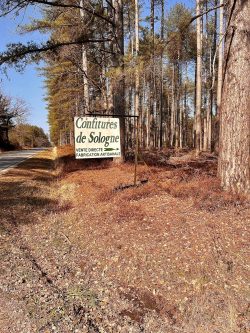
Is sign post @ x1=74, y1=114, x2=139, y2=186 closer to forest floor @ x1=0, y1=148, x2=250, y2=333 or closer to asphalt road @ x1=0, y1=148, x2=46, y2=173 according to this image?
forest floor @ x1=0, y1=148, x2=250, y2=333

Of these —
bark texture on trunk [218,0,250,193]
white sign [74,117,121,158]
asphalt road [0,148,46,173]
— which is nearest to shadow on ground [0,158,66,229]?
white sign [74,117,121,158]

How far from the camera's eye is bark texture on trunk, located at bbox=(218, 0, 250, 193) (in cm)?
655

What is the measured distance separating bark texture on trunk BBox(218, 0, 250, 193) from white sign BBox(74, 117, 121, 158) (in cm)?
297

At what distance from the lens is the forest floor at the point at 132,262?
3.93 m

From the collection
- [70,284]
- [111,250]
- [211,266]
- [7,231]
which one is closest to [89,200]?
[7,231]

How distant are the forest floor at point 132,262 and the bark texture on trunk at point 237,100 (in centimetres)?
51

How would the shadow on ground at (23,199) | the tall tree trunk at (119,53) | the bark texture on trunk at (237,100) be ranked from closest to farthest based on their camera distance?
the bark texture on trunk at (237,100), the shadow on ground at (23,199), the tall tree trunk at (119,53)

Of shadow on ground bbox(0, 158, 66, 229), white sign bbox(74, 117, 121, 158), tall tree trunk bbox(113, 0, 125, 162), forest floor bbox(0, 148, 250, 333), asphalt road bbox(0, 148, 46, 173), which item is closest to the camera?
forest floor bbox(0, 148, 250, 333)

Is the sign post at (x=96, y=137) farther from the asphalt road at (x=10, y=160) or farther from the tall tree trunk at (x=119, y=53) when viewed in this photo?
the asphalt road at (x=10, y=160)

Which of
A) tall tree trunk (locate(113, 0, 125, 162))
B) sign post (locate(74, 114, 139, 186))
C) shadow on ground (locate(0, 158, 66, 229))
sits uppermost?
tall tree trunk (locate(113, 0, 125, 162))

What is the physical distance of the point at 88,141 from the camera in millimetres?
8289

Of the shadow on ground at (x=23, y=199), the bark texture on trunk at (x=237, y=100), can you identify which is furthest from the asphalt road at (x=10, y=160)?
the bark texture on trunk at (x=237, y=100)

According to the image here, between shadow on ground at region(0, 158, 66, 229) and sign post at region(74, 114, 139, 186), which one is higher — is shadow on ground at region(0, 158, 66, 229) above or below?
below

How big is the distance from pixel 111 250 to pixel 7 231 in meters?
2.64
